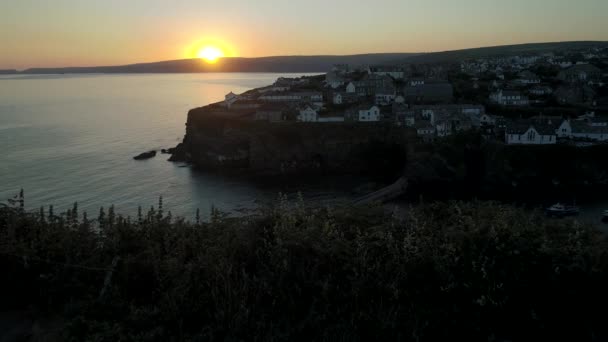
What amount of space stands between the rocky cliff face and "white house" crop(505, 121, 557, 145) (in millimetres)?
5908

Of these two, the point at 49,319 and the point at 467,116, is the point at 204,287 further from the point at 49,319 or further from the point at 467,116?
the point at 467,116

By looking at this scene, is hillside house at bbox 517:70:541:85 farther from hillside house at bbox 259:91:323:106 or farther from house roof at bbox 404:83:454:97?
hillside house at bbox 259:91:323:106

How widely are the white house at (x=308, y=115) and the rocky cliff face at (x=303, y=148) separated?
1173 mm

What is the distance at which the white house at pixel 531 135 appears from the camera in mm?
25891

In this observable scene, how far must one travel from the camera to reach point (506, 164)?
24750mm

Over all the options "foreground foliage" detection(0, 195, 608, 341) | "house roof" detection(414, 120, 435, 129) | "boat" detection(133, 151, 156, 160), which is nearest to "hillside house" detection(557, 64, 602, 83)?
"house roof" detection(414, 120, 435, 129)

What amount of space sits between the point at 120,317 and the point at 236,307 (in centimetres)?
75

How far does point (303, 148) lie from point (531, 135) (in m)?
13.7

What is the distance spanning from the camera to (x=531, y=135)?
25.9 m

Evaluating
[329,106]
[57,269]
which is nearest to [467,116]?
[329,106]

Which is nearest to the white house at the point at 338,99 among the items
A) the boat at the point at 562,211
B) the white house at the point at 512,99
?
the white house at the point at 512,99

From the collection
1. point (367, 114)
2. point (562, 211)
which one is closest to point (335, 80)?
point (367, 114)

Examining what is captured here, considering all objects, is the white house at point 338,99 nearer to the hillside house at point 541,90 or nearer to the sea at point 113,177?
the sea at point 113,177

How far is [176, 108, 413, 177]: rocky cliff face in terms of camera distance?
29.5m
